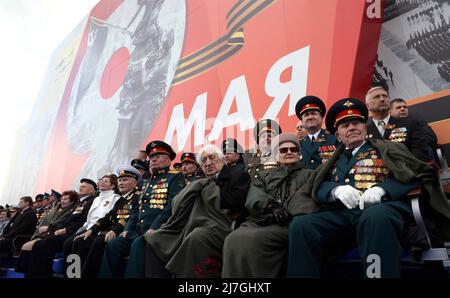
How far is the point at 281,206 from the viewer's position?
98.4 inches

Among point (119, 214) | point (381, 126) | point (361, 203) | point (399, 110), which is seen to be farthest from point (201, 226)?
point (399, 110)

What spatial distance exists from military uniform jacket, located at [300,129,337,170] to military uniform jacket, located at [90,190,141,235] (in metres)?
1.94

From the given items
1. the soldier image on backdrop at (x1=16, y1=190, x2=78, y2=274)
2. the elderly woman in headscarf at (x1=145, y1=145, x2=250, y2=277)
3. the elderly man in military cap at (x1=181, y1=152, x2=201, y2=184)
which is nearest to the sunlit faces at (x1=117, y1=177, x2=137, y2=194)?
the elderly man in military cap at (x1=181, y1=152, x2=201, y2=184)

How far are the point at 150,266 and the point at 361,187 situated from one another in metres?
1.73

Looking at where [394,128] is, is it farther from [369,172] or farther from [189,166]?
[189,166]

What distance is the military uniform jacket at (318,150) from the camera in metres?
3.08

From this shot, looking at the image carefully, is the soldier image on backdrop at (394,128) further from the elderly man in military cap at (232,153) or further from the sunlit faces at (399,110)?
the elderly man in military cap at (232,153)

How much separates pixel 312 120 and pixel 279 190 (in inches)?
39.6

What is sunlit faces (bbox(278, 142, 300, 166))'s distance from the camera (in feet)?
9.09

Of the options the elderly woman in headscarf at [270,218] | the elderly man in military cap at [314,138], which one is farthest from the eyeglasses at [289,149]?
the elderly man in military cap at [314,138]

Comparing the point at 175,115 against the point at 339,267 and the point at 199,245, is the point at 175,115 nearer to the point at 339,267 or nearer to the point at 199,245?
the point at 199,245

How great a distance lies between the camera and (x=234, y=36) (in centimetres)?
650

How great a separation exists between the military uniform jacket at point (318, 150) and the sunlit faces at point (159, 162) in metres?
1.55

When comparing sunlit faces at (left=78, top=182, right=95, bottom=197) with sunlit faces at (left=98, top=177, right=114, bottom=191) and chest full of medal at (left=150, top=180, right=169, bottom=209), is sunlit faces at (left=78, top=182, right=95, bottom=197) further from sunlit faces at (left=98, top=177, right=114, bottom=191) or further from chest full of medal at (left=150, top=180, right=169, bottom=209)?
chest full of medal at (left=150, top=180, right=169, bottom=209)
